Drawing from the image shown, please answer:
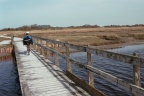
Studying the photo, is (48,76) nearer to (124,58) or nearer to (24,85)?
(24,85)

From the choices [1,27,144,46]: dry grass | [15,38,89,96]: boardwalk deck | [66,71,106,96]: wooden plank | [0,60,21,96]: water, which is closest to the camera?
[66,71,106,96]: wooden plank

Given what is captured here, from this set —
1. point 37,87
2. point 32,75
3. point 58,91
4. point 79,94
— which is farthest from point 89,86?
point 32,75

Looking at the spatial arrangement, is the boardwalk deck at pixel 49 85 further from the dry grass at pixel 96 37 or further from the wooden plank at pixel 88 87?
the dry grass at pixel 96 37

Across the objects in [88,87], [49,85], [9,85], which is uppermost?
[88,87]

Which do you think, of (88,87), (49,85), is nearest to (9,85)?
(49,85)

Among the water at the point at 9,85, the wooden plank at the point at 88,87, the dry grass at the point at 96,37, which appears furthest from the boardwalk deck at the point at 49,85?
the dry grass at the point at 96,37

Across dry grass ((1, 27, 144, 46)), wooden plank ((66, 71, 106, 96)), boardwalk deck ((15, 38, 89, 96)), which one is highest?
wooden plank ((66, 71, 106, 96))

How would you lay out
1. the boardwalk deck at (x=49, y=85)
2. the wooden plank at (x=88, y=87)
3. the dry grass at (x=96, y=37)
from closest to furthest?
1. the wooden plank at (x=88, y=87)
2. the boardwalk deck at (x=49, y=85)
3. the dry grass at (x=96, y=37)

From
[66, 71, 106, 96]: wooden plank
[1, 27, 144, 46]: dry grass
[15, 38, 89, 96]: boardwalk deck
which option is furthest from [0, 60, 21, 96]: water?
[1, 27, 144, 46]: dry grass

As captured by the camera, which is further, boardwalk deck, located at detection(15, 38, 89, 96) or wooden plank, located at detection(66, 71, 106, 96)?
boardwalk deck, located at detection(15, 38, 89, 96)

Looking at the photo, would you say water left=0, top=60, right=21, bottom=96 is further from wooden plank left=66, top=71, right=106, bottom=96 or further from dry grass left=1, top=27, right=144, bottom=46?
dry grass left=1, top=27, right=144, bottom=46

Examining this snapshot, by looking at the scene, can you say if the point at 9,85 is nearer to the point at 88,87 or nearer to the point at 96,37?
the point at 88,87

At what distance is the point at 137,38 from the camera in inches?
2298

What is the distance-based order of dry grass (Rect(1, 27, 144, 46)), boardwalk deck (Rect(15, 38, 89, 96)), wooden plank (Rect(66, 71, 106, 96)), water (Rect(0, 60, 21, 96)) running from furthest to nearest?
dry grass (Rect(1, 27, 144, 46)) < water (Rect(0, 60, 21, 96)) < boardwalk deck (Rect(15, 38, 89, 96)) < wooden plank (Rect(66, 71, 106, 96))
